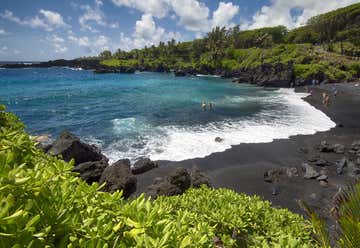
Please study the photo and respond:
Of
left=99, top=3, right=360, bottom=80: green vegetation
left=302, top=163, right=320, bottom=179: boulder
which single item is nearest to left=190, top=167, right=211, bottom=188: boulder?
left=302, top=163, right=320, bottom=179: boulder

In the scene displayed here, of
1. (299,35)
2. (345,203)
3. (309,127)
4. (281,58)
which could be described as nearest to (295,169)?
(309,127)

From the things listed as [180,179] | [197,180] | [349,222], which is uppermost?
[349,222]

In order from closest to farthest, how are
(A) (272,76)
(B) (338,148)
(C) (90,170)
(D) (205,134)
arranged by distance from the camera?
(C) (90,170), (B) (338,148), (D) (205,134), (A) (272,76)

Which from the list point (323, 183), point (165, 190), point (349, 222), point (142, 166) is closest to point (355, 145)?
point (323, 183)

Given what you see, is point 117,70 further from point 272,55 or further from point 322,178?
point 322,178

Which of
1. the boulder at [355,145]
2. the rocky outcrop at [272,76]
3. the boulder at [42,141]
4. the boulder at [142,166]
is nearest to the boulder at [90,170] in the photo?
the boulder at [142,166]

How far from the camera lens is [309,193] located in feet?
46.7

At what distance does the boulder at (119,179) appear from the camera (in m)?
14.3

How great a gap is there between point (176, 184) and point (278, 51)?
8889 cm

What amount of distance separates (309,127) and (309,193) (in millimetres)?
14254

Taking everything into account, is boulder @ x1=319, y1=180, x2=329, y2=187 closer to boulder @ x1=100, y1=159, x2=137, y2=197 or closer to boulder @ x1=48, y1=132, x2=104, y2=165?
boulder @ x1=100, y1=159, x2=137, y2=197

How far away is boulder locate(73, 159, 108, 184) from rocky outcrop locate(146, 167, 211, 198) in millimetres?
4946

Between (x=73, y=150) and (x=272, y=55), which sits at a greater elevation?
(x=272, y=55)

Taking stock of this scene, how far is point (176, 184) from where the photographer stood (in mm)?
13094
